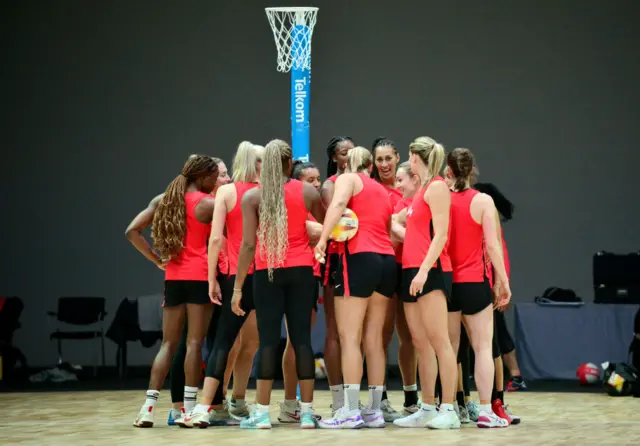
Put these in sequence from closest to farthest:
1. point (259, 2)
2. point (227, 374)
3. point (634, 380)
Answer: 1. point (227, 374)
2. point (634, 380)
3. point (259, 2)

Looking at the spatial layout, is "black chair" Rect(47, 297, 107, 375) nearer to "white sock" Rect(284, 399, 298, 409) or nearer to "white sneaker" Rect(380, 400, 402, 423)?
"white sock" Rect(284, 399, 298, 409)

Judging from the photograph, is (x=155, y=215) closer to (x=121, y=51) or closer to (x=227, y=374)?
(x=227, y=374)

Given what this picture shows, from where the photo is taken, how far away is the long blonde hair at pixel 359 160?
575 cm

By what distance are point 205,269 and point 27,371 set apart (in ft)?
19.2

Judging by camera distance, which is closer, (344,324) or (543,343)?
(344,324)

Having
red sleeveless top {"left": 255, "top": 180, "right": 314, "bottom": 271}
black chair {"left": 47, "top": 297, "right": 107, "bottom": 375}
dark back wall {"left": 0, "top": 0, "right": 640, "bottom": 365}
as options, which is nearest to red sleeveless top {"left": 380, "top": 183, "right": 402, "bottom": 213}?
red sleeveless top {"left": 255, "top": 180, "right": 314, "bottom": 271}

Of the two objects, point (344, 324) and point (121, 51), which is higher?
point (121, 51)

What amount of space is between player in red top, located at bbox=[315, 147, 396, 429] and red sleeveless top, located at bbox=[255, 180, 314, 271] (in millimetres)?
113

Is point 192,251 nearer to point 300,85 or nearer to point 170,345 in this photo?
point 170,345

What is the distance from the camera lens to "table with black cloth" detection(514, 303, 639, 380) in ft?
30.7

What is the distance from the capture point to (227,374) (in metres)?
6.13

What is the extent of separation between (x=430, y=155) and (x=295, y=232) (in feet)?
2.89

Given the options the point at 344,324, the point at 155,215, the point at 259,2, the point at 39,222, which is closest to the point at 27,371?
the point at 39,222

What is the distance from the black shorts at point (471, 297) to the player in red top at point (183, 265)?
1451 mm
